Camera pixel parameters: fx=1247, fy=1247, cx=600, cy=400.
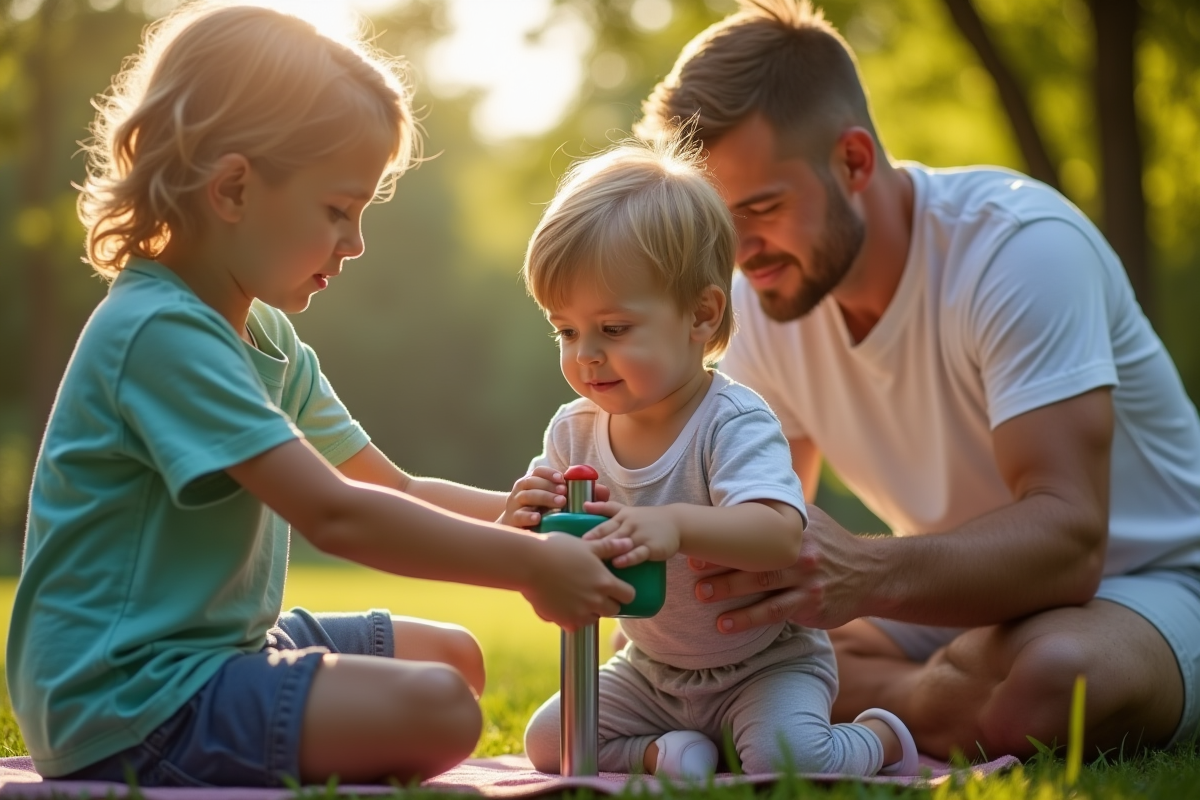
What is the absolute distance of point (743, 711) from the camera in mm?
2975

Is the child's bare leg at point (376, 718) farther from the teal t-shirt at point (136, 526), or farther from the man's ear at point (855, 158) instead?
the man's ear at point (855, 158)

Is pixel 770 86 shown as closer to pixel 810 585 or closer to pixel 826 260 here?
pixel 826 260

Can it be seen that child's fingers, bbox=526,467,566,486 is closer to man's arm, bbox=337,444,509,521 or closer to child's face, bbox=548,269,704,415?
child's face, bbox=548,269,704,415

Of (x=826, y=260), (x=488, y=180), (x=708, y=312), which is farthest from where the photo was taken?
(x=488, y=180)

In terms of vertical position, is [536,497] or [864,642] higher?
[536,497]

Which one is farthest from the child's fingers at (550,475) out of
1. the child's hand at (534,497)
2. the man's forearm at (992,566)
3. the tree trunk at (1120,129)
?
the tree trunk at (1120,129)

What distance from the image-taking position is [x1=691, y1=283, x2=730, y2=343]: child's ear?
9.80ft

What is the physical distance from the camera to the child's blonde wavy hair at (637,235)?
2848 mm

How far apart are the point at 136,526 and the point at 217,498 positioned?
7.6 inches

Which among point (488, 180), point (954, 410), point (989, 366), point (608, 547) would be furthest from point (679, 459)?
point (488, 180)

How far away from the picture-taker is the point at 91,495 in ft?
8.30

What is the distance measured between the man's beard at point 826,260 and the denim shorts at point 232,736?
7.43ft

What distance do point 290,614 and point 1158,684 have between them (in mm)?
2369

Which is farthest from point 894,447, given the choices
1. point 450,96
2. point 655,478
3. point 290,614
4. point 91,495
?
point 450,96
